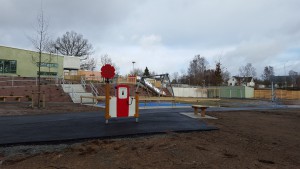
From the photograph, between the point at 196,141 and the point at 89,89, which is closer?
the point at 196,141

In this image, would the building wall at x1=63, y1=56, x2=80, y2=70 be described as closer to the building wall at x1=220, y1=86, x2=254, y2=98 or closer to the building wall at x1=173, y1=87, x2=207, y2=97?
the building wall at x1=173, y1=87, x2=207, y2=97

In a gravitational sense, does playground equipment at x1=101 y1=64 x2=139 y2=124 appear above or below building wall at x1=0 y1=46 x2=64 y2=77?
below

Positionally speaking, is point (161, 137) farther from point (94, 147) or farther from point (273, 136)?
point (273, 136)

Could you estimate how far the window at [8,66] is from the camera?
1688 inches

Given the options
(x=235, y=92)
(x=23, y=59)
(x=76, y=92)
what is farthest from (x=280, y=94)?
(x=23, y=59)

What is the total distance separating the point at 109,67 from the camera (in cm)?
986

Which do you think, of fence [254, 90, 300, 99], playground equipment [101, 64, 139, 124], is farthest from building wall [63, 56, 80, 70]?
playground equipment [101, 64, 139, 124]

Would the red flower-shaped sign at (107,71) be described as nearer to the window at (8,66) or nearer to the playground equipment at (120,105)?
the playground equipment at (120,105)

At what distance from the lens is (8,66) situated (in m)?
43.9

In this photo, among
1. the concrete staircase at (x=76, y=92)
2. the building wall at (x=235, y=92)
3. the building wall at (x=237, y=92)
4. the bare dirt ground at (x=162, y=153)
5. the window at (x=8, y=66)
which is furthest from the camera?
the building wall at (x=237, y=92)

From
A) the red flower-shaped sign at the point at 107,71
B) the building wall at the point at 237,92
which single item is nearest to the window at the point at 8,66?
the building wall at the point at 237,92

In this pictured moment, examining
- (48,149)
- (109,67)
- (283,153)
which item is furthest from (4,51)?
(283,153)

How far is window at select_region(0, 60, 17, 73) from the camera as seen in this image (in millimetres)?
42875

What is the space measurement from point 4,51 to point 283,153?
44.6 metres
